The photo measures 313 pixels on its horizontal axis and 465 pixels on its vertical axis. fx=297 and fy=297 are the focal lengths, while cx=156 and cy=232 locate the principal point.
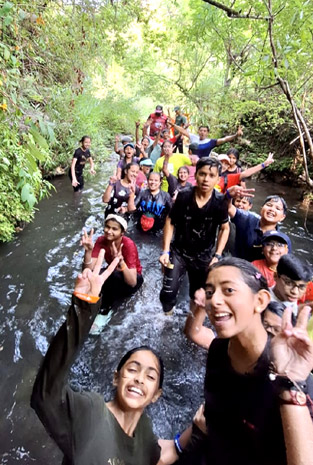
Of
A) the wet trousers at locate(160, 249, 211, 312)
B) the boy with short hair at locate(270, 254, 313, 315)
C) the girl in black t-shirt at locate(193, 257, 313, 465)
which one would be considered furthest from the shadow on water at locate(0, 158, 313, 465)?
the girl in black t-shirt at locate(193, 257, 313, 465)

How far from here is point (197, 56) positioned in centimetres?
1741

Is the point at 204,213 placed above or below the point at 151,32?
below

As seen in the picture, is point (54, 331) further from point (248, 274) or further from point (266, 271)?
point (248, 274)

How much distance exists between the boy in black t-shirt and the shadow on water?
785 mm

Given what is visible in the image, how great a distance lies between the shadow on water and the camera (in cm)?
278

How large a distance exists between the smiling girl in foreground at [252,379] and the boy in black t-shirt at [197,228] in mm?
1791

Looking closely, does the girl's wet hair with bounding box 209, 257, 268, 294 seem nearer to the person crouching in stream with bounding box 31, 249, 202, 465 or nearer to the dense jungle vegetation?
the person crouching in stream with bounding box 31, 249, 202, 465

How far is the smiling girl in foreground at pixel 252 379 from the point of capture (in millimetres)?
1134

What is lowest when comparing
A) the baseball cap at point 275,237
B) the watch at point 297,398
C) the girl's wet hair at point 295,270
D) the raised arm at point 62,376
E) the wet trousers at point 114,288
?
the wet trousers at point 114,288

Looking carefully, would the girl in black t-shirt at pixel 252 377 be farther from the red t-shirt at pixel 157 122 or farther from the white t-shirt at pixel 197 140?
the red t-shirt at pixel 157 122

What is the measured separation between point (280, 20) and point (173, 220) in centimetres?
519

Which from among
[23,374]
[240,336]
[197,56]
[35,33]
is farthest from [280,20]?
[197,56]

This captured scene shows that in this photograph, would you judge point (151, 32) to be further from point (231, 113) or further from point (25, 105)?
point (25, 105)

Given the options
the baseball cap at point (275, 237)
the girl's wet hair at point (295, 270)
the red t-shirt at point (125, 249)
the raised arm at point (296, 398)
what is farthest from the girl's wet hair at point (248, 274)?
the red t-shirt at point (125, 249)
